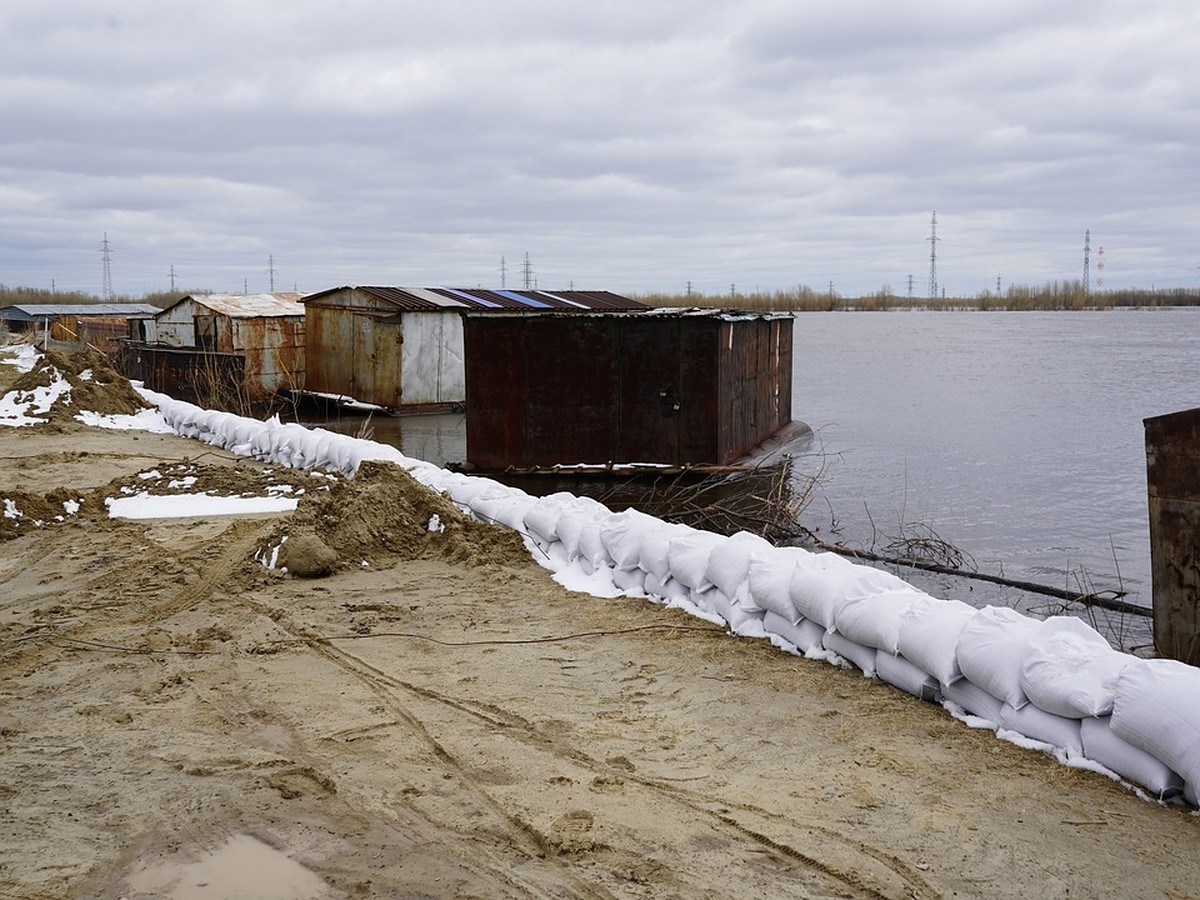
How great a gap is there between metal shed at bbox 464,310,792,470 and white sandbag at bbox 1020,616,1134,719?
7.57m

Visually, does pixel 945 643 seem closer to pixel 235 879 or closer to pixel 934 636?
pixel 934 636

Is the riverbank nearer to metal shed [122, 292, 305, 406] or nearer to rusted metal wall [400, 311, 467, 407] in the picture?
rusted metal wall [400, 311, 467, 407]

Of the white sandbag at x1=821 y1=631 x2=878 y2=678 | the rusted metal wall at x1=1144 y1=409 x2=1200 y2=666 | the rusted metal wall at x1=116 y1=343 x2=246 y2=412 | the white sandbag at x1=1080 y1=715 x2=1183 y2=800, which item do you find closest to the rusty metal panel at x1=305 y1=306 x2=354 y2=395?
the rusted metal wall at x1=116 y1=343 x2=246 y2=412

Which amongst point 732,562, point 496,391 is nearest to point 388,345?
point 496,391

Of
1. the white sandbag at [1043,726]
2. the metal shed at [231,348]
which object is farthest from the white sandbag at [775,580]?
the metal shed at [231,348]

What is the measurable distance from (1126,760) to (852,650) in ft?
4.71

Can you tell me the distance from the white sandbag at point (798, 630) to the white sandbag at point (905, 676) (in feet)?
1.38

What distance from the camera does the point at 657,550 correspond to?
647 cm

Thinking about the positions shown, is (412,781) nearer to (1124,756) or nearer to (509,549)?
(1124,756)

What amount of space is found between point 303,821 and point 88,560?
447cm

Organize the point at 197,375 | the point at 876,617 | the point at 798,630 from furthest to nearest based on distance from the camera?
the point at 197,375
the point at 798,630
the point at 876,617

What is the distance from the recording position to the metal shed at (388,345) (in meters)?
19.8

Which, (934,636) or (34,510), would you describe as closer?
(934,636)

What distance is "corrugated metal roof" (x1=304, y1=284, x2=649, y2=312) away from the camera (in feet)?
65.5
